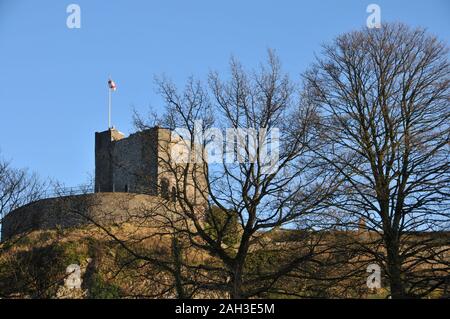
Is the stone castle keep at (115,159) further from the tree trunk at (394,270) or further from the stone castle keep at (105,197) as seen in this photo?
the tree trunk at (394,270)

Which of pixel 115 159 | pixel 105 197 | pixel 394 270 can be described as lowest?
pixel 394 270

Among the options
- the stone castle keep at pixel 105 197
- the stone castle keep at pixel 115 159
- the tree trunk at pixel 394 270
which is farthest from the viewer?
the stone castle keep at pixel 115 159

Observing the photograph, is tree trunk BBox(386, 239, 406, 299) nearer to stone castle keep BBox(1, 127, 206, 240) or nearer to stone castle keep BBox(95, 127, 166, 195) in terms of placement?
stone castle keep BBox(1, 127, 206, 240)

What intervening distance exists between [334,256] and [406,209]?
2162mm

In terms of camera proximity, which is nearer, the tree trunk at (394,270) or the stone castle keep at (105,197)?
the tree trunk at (394,270)

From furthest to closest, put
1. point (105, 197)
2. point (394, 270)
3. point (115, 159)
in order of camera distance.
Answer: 1. point (115, 159)
2. point (105, 197)
3. point (394, 270)

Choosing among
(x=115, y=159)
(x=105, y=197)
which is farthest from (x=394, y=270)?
(x=115, y=159)

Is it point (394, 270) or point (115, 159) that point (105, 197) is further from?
point (394, 270)

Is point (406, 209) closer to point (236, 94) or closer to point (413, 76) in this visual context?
point (413, 76)

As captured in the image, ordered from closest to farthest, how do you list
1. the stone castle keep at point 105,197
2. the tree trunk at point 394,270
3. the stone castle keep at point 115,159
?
1. the tree trunk at point 394,270
2. the stone castle keep at point 105,197
3. the stone castle keep at point 115,159

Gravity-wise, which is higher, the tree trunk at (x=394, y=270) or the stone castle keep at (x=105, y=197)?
the stone castle keep at (x=105, y=197)

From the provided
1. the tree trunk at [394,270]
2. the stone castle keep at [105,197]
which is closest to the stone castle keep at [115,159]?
the stone castle keep at [105,197]

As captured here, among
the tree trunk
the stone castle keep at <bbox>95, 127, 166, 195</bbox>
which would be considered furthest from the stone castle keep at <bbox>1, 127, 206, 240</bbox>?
the tree trunk

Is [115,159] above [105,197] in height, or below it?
above
